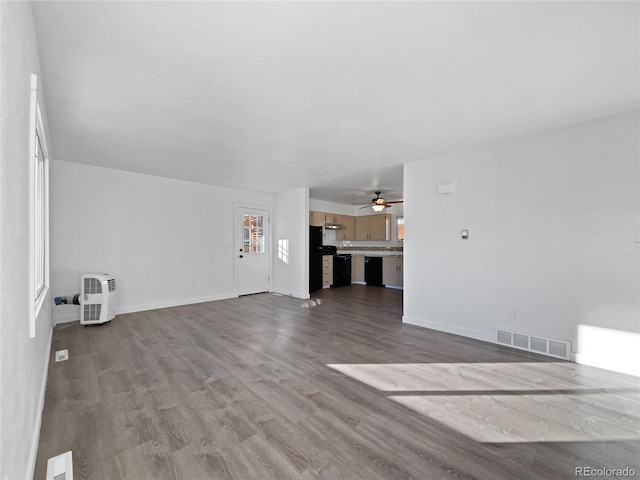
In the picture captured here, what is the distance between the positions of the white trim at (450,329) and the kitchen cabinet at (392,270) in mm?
3640

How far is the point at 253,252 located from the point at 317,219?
2.05 metres

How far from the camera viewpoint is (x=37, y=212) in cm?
238

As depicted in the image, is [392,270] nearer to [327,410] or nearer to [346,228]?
[346,228]

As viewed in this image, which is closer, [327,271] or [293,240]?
[293,240]

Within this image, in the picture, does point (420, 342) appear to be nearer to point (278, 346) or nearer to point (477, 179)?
point (278, 346)

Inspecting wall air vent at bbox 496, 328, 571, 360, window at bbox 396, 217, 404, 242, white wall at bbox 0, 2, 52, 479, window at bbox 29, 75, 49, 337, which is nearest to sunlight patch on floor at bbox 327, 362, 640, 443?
wall air vent at bbox 496, 328, 571, 360

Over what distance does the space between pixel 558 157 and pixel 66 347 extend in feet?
20.6

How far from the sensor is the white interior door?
6648 mm

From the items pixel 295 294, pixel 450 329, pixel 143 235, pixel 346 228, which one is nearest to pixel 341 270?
pixel 346 228

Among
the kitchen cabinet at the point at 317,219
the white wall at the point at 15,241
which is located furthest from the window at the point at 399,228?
the white wall at the point at 15,241

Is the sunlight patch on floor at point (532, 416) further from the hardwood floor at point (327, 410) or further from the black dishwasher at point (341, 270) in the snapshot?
the black dishwasher at point (341, 270)

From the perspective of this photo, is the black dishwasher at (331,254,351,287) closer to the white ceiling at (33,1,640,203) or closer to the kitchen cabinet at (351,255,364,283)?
the kitchen cabinet at (351,255,364,283)

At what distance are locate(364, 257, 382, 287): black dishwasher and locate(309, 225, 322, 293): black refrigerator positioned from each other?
5.92ft

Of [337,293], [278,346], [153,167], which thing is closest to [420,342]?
[278,346]
